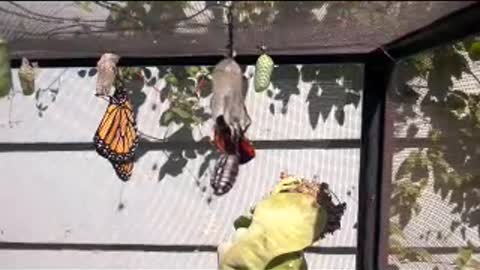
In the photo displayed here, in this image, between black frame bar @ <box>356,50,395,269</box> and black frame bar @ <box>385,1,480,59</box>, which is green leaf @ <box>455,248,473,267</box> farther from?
black frame bar @ <box>385,1,480,59</box>

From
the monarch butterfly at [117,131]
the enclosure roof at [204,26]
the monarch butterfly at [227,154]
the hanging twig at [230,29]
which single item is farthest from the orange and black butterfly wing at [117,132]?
the monarch butterfly at [227,154]

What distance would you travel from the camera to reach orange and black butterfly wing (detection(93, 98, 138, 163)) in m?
1.47

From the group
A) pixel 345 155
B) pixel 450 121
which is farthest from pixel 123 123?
pixel 450 121

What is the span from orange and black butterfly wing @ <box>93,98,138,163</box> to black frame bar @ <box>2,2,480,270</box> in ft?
0.32

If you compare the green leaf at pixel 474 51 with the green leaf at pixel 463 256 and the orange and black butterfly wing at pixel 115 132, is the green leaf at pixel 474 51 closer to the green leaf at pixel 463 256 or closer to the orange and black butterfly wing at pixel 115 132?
the green leaf at pixel 463 256

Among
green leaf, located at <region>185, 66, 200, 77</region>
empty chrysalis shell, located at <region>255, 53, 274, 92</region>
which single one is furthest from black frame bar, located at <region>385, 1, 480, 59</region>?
green leaf, located at <region>185, 66, 200, 77</region>

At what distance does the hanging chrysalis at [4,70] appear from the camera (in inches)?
50.9

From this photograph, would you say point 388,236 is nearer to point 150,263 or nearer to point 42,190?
→ point 150,263

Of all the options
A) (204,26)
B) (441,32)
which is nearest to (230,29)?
(204,26)

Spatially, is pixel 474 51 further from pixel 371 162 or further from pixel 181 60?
pixel 181 60

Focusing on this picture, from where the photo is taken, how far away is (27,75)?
4.69 feet

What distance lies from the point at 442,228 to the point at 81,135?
32.8 inches

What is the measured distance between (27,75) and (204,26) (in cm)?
41

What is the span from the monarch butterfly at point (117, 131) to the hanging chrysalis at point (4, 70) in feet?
0.63
